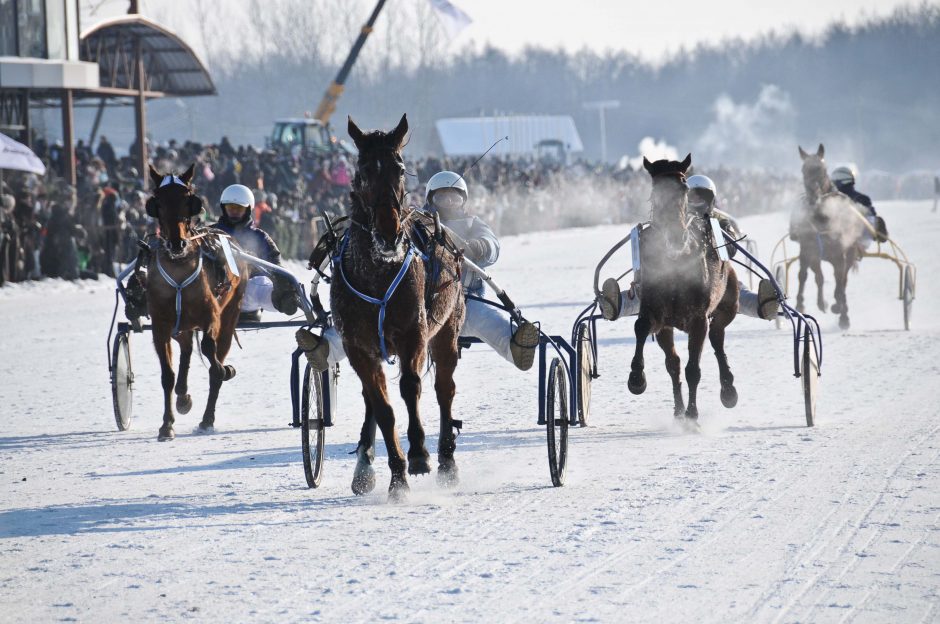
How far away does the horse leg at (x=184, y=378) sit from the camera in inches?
349

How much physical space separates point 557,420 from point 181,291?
2.97m

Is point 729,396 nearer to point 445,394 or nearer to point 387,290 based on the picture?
point 445,394

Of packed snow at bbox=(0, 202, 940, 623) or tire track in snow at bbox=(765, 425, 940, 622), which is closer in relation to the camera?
tire track in snow at bbox=(765, 425, 940, 622)

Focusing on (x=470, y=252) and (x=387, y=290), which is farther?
(x=470, y=252)

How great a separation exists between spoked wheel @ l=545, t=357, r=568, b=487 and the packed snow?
124mm

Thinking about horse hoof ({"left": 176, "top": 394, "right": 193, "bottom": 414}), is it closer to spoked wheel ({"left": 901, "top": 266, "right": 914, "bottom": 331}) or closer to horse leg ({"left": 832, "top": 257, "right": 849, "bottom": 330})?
horse leg ({"left": 832, "top": 257, "right": 849, "bottom": 330})

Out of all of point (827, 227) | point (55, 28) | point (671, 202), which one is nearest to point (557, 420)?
point (671, 202)

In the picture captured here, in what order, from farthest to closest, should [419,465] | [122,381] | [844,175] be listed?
[844,175] < [122,381] < [419,465]

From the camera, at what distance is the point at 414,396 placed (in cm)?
634

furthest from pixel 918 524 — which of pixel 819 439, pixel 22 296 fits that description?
pixel 22 296

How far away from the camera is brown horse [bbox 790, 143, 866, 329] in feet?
47.5

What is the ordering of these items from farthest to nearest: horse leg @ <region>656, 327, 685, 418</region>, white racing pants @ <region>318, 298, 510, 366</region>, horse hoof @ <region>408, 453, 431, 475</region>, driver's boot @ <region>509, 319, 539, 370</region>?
horse leg @ <region>656, 327, 685, 418</region> < white racing pants @ <region>318, 298, 510, 366</region> < driver's boot @ <region>509, 319, 539, 370</region> < horse hoof @ <region>408, 453, 431, 475</region>

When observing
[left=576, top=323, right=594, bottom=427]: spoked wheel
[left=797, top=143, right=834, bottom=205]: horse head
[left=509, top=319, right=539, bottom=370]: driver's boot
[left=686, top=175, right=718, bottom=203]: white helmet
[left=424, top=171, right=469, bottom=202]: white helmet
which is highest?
[left=797, top=143, right=834, bottom=205]: horse head

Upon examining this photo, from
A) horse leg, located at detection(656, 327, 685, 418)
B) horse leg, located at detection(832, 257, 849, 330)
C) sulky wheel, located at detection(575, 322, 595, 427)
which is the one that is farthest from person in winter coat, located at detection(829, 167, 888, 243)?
sulky wheel, located at detection(575, 322, 595, 427)
